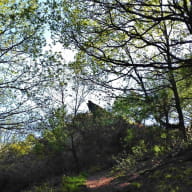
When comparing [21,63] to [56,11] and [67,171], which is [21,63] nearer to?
[56,11]

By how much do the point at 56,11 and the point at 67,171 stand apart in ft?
41.0

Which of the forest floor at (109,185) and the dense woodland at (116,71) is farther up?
the dense woodland at (116,71)

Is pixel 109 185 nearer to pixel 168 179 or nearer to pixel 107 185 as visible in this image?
pixel 107 185

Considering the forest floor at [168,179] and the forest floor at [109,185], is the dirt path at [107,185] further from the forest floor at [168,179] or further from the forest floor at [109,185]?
the forest floor at [168,179]

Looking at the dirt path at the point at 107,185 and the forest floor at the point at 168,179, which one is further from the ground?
the forest floor at the point at 168,179

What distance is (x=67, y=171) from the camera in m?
16.2

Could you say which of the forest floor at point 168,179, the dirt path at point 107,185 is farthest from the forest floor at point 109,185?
the forest floor at point 168,179

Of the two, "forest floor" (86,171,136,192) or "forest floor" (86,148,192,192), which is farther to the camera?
"forest floor" (86,171,136,192)

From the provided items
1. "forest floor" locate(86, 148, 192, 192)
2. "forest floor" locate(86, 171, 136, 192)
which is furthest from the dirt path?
"forest floor" locate(86, 148, 192, 192)

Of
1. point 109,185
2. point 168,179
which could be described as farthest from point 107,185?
point 168,179

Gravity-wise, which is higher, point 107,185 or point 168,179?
point 168,179

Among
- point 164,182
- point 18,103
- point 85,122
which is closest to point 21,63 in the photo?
point 18,103

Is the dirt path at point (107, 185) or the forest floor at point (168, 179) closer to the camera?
the forest floor at point (168, 179)

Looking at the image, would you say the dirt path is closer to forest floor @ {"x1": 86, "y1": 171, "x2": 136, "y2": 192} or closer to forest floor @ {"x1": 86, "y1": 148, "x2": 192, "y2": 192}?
forest floor @ {"x1": 86, "y1": 171, "x2": 136, "y2": 192}
